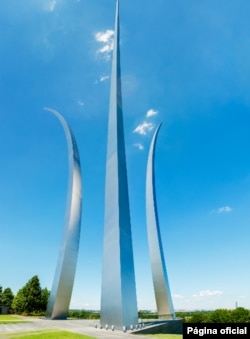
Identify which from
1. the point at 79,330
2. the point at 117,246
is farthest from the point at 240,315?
the point at 79,330

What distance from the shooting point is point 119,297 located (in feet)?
41.2

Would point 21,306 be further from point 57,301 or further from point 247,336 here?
point 247,336

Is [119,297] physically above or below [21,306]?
above

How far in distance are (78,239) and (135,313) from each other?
8259 mm

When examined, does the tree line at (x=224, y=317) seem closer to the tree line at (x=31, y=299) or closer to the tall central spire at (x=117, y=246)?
the tall central spire at (x=117, y=246)

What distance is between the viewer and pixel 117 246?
13414 millimetres

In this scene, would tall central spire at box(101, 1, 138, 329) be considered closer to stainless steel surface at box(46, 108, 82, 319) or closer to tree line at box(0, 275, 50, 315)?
stainless steel surface at box(46, 108, 82, 319)

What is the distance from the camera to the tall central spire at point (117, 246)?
41.7 feet

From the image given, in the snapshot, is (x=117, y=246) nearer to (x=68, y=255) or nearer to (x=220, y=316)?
(x=68, y=255)

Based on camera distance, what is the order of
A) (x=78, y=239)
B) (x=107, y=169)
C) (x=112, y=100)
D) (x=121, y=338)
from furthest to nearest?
1. (x=78, y=239)
2. (x=112, y=100)
3. (x=107, y=169)
4. (x=121, y=338)

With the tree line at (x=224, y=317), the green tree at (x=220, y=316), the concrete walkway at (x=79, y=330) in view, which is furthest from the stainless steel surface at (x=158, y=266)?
the concrete walkway at (x=79, y=330)

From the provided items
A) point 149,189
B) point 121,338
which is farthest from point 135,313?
point 149,189

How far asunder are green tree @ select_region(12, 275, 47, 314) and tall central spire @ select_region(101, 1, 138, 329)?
74.0 ft

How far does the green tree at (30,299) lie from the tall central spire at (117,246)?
22.6 m
